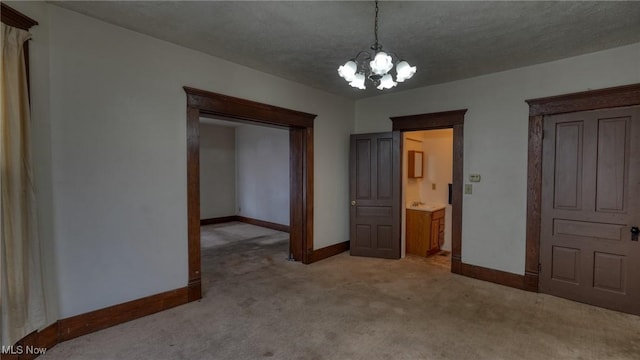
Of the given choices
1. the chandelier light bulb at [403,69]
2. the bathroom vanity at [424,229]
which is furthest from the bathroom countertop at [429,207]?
the chandelier light bulb at [403,69]

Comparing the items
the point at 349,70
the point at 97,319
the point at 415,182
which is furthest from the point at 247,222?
the point at 349,70

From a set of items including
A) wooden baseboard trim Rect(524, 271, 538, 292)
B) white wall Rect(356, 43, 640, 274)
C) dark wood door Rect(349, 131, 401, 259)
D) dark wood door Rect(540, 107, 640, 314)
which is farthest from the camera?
dark wood door Rect(349, 131, 401, 259)

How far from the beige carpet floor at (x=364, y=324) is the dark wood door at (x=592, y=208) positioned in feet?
0.84

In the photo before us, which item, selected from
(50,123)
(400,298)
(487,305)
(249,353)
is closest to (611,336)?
(487,305)

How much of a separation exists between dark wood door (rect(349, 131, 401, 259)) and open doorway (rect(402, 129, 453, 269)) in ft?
0.71

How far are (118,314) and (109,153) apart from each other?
1.51m

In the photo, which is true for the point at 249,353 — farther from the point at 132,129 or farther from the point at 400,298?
the point at 132,129

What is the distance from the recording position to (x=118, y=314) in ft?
9.46

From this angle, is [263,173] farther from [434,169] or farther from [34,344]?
[34,344]

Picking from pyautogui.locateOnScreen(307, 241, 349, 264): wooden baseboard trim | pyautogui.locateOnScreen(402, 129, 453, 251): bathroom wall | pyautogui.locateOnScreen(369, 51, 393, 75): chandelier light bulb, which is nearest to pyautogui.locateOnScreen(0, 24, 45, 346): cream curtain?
pyautogui.locateOnScreen(369, 51, 393, 75): chandelier light bulb

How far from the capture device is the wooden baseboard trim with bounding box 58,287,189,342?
262cm

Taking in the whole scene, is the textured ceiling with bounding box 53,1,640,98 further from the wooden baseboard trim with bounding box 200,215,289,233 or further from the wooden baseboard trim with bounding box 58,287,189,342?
the wooden baseboard trim with bounding box 200,215,289,233

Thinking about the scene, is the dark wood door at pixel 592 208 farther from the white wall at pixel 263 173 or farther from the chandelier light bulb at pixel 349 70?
the white wall at pixel 263 173

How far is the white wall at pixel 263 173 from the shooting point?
7.64 meters
